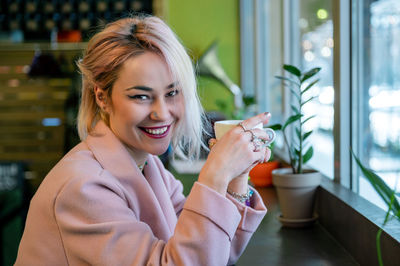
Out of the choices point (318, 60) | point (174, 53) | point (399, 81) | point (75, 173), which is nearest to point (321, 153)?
point (318, 60)

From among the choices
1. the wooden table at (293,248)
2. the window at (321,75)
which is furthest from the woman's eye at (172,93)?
the window at (321,75)

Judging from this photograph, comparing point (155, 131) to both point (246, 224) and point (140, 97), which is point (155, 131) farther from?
point (246, 224)

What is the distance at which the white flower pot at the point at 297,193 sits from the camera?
1531mm

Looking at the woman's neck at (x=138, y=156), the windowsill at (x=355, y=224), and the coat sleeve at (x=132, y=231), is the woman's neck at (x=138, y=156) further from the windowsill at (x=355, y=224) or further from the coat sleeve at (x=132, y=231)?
the windowsill at (x=355, y=224)

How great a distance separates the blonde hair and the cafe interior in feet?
0.61

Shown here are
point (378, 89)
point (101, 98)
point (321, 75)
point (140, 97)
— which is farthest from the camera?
point (321, 75)

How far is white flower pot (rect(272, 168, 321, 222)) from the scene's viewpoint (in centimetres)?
153

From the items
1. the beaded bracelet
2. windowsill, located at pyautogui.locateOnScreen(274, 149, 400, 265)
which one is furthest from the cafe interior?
the beaded bracelet

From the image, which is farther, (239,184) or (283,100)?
(283,100)

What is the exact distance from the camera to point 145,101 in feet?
3.59

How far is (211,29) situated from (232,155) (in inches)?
157

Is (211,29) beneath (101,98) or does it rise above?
above

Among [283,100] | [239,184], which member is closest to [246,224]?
[239,184]

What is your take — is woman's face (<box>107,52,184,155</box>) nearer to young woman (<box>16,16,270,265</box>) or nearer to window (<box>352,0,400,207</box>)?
young woman (<box>16,16,270,265</box>)
